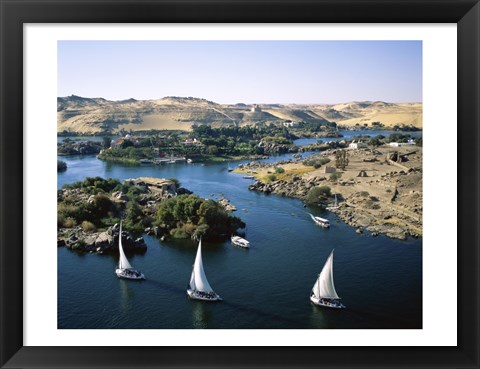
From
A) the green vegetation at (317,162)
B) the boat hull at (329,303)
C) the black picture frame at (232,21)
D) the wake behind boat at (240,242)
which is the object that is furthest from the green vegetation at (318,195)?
the black picture frame at (232,21)

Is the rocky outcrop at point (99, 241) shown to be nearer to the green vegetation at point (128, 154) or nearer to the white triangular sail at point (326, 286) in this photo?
the green vegetation at point (128, 154)

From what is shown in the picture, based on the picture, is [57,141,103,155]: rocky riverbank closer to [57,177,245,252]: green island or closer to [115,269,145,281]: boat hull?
[57,177,245,252]: green island

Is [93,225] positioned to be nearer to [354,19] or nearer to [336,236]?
[336,236]

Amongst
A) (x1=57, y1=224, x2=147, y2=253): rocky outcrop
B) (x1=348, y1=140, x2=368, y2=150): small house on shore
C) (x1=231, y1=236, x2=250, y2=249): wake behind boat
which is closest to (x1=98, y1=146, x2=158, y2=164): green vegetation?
(x1=57, y1=224, x2=147, y2=253): rocky outcrop

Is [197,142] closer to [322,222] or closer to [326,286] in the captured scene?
[322,222]

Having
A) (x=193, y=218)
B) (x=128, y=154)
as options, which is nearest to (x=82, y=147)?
(x=128, y=154)

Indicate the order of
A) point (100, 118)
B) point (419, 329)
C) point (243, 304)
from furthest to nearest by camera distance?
point (100, 118)
point (243, 304)
point (419, 329)
